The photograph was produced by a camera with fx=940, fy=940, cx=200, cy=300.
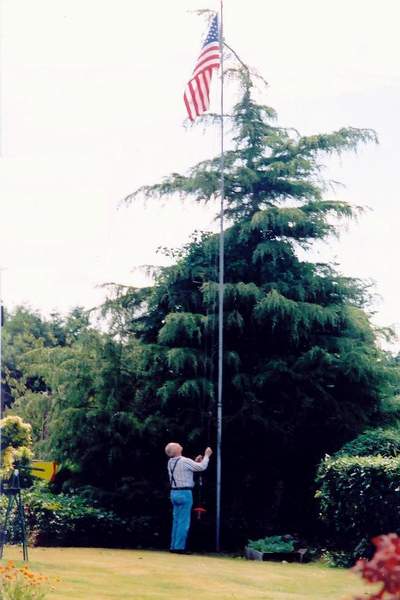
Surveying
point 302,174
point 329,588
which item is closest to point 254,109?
point 302,174

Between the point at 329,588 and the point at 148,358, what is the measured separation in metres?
6.88

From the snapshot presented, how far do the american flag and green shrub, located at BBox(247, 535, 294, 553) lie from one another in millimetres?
6402

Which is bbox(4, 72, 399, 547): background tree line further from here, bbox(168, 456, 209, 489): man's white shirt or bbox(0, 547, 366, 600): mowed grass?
bbox(0, 547, 366, 600): mowed grass

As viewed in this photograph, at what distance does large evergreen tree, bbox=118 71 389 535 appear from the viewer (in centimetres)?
1548

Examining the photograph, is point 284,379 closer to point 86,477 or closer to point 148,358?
point 148,358

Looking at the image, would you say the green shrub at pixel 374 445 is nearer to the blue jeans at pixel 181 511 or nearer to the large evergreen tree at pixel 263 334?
the large evergreen tree at pixel 263 334

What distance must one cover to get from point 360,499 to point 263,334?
496 centimetres

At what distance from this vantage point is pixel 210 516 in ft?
50.0

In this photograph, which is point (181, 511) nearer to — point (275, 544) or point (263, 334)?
point (275, 544)

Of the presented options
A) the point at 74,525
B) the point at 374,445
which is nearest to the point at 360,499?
the point at 374,445

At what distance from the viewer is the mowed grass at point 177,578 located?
864 centimetres

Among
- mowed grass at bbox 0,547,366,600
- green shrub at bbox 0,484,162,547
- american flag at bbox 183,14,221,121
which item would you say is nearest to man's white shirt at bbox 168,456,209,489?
mowed grass at bbox 0,547,366,600

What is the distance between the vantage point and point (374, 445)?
550 inches

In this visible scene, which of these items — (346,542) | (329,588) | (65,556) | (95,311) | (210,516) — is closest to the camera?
(329,588)
